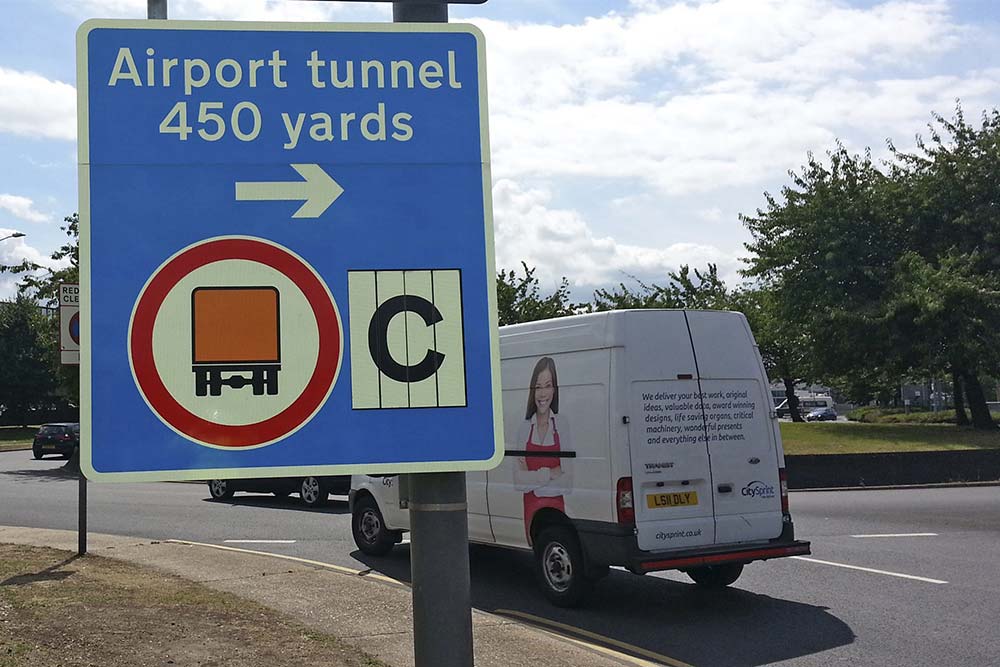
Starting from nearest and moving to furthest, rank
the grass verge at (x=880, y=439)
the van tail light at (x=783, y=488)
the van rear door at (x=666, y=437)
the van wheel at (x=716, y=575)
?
the van rear door at (x=666, y=437) → the van tail light at (x=783, y=488) → the van wheel at (x=716, y=575) → the grass verge at (x=880, y=439)

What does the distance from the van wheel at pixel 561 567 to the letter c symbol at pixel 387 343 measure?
7.16 metres

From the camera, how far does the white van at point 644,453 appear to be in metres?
9.04

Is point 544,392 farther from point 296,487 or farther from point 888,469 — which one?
point 888,469

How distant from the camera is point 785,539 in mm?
9648

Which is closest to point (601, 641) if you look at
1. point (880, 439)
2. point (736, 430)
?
point (736, 430)

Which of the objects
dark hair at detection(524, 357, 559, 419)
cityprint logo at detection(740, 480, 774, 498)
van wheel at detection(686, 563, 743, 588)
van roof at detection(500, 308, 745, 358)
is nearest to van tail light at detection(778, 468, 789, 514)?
cityprint logo at detection(740, 480, 774, 498)

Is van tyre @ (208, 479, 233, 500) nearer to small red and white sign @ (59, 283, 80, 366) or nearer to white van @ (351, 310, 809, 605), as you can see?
small red and white sign @ (59, 283, 80, 366)

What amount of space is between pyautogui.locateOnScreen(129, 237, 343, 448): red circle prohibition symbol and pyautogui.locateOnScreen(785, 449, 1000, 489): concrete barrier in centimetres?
1940

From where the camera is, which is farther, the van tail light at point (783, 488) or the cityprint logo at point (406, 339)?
the van tail light at point (783, 488)

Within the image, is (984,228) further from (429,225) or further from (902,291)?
(429,225)

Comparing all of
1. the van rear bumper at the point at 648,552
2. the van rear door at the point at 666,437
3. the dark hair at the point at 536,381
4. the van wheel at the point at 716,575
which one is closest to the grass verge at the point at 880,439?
the van wheel at the point at 716,575

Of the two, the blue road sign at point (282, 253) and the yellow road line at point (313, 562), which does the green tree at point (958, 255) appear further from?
the blue road sign at point (282, 253)

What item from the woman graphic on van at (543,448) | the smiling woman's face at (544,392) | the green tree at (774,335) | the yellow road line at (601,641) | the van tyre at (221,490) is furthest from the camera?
the green tree at (774,335)

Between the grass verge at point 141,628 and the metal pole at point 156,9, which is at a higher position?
the metal pole at point 156,9
